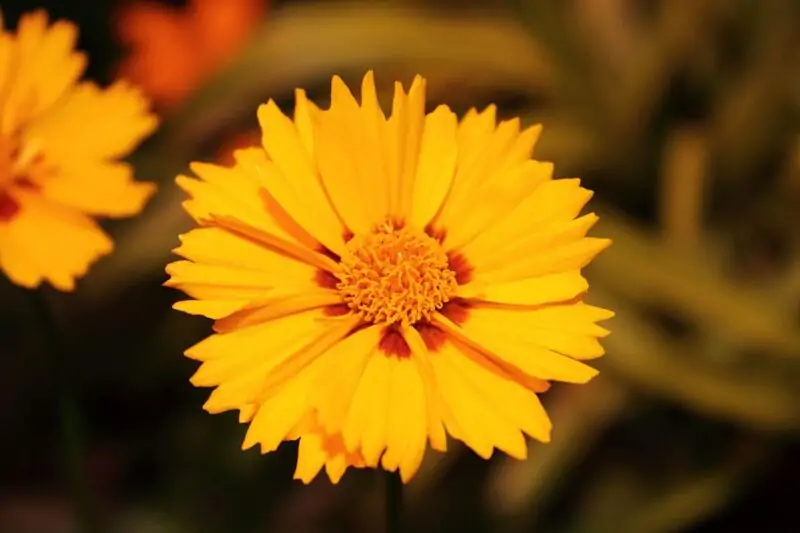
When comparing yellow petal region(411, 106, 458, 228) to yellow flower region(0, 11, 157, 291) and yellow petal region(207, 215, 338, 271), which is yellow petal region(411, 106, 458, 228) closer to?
yellow petal region(207, 215, 338, 271)

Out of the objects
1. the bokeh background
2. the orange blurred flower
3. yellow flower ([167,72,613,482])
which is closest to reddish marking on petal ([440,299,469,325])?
yellow flower ([167,72,613,482])

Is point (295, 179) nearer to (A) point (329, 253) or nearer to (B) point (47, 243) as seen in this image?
(A) point (329, 253)

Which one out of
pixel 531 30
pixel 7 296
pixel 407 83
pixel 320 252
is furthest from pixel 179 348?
pixel 320 252

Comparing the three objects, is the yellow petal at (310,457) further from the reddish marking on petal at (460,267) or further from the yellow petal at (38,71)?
the yellow petal at (38,71)

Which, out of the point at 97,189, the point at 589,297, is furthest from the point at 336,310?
the point at 589,297

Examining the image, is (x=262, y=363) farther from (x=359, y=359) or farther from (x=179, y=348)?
(x=179, y=348)

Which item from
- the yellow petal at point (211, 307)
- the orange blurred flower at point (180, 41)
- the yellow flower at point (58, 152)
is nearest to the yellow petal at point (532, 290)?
the yellow petal at point (211, 307)

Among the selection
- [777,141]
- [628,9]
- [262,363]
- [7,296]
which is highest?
[628,9]
